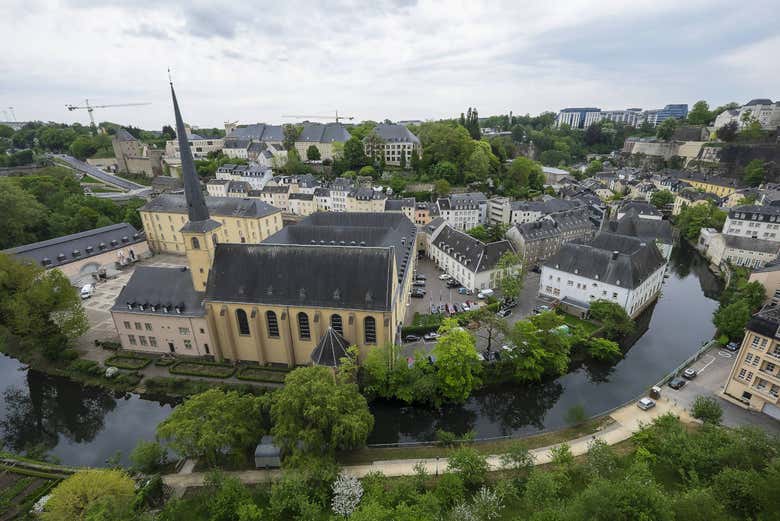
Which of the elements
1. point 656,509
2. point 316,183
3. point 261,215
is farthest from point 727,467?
point 316,183

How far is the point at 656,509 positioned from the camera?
1747 cm

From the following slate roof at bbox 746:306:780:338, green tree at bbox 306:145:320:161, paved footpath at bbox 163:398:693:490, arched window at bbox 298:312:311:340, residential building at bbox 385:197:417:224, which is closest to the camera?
paved footpath at bbox 163:398:693:490

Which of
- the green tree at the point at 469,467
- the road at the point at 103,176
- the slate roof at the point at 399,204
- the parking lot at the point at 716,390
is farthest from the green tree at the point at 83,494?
the road at the point at 103,176

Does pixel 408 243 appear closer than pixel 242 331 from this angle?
No

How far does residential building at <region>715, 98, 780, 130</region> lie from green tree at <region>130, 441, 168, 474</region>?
608 ft

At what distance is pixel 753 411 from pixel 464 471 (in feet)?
96.5

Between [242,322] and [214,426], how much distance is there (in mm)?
16154

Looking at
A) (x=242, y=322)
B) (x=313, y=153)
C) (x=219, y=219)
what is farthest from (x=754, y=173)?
(x=219, y=219)

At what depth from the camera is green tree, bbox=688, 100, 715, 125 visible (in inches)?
6156

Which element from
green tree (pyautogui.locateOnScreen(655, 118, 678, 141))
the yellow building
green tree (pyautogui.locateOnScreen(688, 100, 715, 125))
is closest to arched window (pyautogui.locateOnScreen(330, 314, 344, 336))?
the yellow building

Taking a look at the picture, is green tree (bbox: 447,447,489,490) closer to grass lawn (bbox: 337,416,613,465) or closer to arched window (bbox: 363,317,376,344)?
grass lawn (bbox: 337,416,613,465)

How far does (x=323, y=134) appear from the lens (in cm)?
13862

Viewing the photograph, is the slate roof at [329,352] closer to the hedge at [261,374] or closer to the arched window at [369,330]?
the arched window at [369,330]

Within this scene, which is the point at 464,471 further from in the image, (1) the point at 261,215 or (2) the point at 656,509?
(1) the point at 261,215
